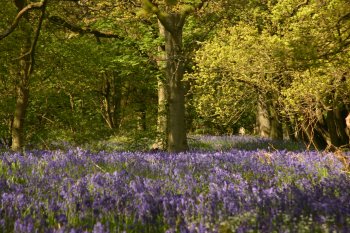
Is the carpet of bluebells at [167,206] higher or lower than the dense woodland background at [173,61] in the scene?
lower

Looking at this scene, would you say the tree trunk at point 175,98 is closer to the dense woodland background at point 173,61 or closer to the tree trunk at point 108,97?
the dense woodland background at point 173,61

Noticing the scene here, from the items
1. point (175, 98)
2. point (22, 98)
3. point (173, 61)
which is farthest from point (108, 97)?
point (173, 61)

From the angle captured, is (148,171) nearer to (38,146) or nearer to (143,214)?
(143,214)

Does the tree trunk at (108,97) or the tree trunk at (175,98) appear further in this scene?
the tree trunk at (108,97)

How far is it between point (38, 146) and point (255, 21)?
8.96m

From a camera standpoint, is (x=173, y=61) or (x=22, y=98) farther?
(x=22, y=98)

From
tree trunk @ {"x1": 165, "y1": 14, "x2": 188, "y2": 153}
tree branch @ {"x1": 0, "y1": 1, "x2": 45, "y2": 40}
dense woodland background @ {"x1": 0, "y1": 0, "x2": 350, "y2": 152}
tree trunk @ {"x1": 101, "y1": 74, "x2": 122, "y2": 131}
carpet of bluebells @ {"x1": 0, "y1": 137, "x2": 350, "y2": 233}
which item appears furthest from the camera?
tree trunk @ {"x1": 101, "y1": 74, "x2": 122, "y2": 131}

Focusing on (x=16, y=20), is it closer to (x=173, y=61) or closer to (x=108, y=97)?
(x=173, y=61)

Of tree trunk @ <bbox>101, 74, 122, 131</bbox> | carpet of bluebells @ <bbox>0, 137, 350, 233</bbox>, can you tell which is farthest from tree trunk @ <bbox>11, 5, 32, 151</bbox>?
tree trunk @ <bbox>101, 74, 122, 131</bbox>

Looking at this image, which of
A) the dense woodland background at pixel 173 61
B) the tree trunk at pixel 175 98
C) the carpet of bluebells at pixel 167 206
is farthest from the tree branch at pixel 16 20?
the tree trunk at pixel 175 98

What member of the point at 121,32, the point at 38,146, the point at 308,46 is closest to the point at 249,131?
the point at 121,32

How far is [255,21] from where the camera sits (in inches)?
634

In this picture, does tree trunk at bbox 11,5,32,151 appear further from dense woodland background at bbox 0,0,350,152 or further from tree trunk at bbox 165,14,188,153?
tree trunk at bbox 165,14,188,153

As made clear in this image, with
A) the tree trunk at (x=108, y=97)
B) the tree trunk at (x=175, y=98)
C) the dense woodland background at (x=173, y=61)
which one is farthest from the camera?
the tree trunk at (x=108, y=97)
